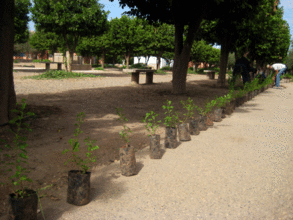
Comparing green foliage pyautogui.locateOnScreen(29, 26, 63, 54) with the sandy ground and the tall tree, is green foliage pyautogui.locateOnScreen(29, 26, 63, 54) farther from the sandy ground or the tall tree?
the sandy ground

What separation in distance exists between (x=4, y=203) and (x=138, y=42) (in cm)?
3315

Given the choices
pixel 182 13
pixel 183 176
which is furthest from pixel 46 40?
pixel 183 176

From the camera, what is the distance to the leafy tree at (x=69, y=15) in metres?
19.8

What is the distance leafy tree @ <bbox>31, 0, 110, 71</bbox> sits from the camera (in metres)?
19.8

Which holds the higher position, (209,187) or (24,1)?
(24,1)

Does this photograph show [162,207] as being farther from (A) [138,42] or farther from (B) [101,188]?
(A) [138,42]

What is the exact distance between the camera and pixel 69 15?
19.9m

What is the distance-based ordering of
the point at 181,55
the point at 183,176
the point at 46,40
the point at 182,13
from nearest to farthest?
1. the point at 183,176
2. the point at 182,13
3. the point at 181,55
4. the point at 46,40

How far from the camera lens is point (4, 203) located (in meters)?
3.05

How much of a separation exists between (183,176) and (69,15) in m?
18.6

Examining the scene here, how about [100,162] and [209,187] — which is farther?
[100,162]

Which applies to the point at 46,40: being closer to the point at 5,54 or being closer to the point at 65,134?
the point at 5,54

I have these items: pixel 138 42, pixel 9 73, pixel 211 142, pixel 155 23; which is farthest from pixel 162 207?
pixel 138 42

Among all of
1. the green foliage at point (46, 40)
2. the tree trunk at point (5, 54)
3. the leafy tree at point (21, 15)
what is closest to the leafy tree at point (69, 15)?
the leafy tree at point (21, 15)
